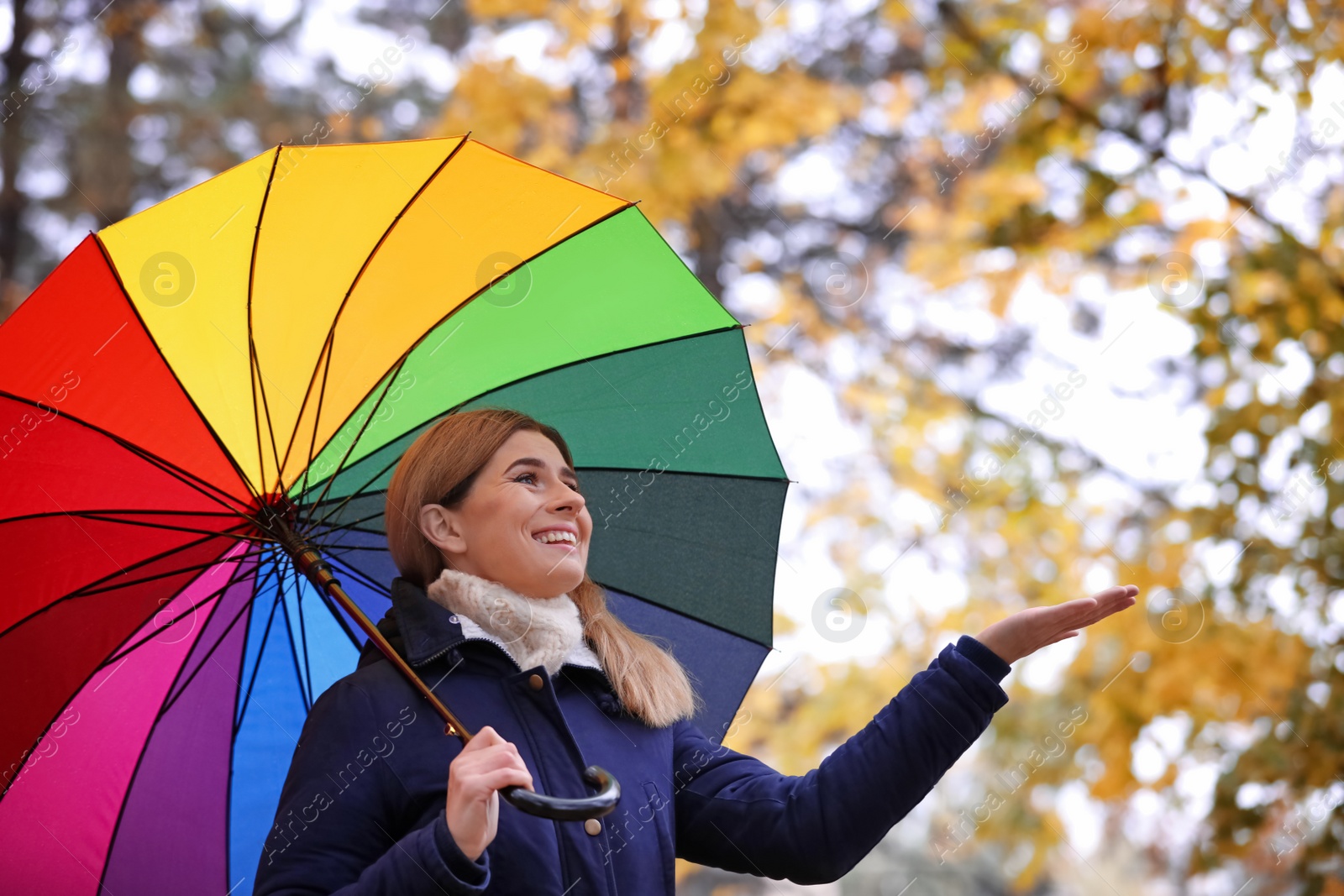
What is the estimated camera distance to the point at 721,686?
2.34m

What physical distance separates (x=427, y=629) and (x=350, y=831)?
0.32m

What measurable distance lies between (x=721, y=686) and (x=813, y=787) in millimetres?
408

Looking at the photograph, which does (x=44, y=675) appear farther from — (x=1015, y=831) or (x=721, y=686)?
(x=1015, y=831)

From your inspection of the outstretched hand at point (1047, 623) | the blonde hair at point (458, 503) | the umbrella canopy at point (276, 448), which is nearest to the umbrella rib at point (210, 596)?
the umbrella canopy at point (276, 448)

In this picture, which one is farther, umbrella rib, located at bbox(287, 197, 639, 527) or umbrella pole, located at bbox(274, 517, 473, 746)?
umbrella rib, located at bbox(287, 197, 639, 527)

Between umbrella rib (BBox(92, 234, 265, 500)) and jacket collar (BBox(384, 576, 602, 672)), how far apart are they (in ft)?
1.16

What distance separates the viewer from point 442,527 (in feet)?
6.70

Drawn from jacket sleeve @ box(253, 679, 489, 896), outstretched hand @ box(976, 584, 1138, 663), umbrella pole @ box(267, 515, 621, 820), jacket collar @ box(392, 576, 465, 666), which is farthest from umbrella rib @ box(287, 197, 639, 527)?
outstretched hand @ box(976, 584, 1138, 663)

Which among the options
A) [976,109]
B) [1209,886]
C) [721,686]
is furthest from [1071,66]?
[1209,886]

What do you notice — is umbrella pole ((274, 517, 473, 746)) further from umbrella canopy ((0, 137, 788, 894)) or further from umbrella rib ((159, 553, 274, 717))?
umbrella rib ((159, 553, 274, 717))

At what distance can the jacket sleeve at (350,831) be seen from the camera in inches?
Result: 61.2

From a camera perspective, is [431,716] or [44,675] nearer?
[431,716]

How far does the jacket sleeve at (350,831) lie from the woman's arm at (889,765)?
0.54m

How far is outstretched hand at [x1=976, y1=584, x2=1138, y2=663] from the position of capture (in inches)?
74.2
